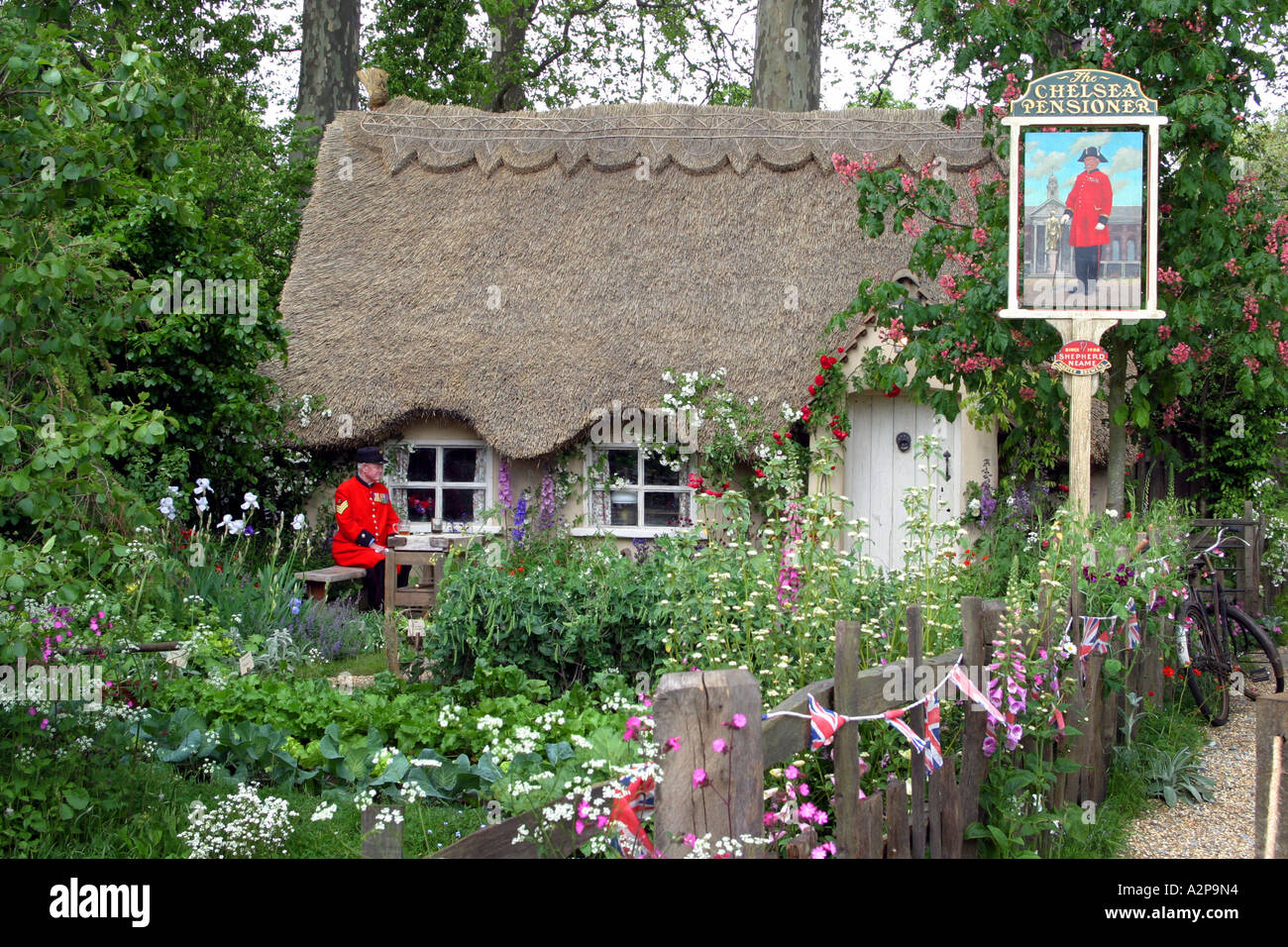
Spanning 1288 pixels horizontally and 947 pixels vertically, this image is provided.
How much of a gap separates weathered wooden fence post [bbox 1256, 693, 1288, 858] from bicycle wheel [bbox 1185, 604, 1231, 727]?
12.2 feet

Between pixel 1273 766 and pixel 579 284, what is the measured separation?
9.38 m

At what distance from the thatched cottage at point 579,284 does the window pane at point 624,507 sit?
0.8 inches

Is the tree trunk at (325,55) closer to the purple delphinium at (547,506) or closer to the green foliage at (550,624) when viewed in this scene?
the purple delphinium at (547,506)

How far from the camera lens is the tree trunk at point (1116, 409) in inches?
305

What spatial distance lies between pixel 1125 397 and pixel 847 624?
5769mm

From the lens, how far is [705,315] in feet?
36.4

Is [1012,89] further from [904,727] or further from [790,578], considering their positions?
[904,727]

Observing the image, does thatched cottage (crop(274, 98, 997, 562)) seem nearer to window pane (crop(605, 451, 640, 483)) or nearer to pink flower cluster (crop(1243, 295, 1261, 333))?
window pane (crop(605, 451, 640, 483))

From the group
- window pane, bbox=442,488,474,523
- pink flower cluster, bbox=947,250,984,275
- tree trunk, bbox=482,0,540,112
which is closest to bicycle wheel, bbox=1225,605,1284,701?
pink flower cluster, bbox=947,250,984,275

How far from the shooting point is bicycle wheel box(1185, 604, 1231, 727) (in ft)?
20.9

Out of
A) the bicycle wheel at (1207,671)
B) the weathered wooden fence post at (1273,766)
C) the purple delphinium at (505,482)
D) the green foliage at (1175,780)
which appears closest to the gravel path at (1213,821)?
the green foliage at (1175,780)

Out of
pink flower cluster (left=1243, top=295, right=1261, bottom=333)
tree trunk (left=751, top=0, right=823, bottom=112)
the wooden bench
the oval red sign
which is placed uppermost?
tree trunk (left=751, top=0, right=823, bottom=112)

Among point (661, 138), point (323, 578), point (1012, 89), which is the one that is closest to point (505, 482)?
point (323, 578)
